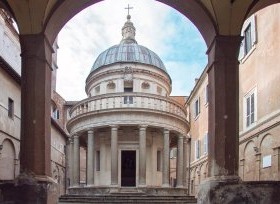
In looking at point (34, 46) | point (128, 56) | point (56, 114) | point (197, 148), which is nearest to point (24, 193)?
point (34, 46)

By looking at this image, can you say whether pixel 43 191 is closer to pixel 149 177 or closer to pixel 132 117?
pixel 132 117

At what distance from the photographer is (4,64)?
22.7m

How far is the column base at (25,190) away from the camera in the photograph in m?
8.76

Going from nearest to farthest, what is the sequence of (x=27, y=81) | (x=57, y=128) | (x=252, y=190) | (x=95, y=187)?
1. (x=252, y=190)
2. (x=27, y=81)
3. (x=95, y=187)
4. (x=57, y=128)

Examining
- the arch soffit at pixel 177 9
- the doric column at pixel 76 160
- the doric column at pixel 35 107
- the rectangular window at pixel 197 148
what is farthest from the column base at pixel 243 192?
the rectangular window at pixel 197 148

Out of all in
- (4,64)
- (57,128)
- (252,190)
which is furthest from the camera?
(57,128)

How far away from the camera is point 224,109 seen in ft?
30.4

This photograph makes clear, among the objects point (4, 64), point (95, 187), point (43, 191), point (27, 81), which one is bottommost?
point (95, 187)

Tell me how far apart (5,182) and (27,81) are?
6.99 feet

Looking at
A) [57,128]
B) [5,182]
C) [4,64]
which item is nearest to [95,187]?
[4,64]

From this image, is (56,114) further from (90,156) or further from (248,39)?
(248,39)

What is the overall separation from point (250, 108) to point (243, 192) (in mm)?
14370

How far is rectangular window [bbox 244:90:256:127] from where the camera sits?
22.0m

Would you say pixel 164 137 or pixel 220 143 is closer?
pixel 220 143
